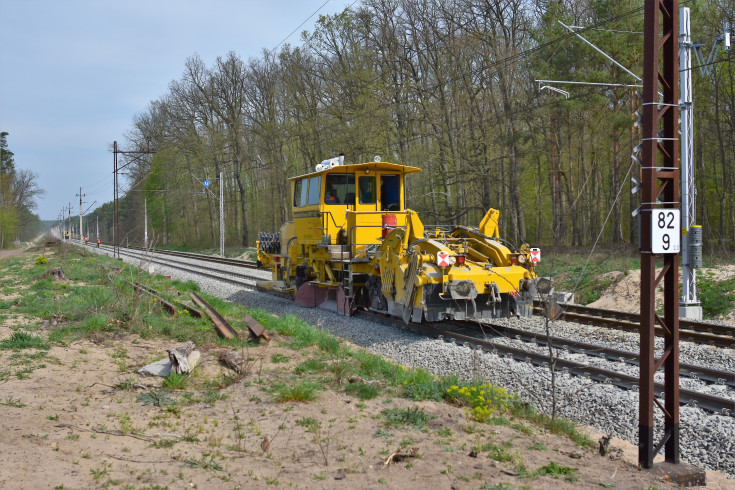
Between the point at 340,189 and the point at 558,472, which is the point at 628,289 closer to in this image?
the point at 340,189

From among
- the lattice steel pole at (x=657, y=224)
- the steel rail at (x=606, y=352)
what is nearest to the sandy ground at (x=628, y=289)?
the steel rail at (x=606, y=352)

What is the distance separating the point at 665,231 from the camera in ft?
16.6

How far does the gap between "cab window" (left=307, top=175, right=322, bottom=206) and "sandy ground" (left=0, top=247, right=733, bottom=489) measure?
7347 mm

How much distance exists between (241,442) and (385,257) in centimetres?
666

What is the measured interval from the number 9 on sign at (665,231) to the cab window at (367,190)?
940 centimetres

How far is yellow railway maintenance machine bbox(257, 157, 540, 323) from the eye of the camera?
10188mm

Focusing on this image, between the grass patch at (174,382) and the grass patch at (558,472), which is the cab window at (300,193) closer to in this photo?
the grass patch at (174,382)

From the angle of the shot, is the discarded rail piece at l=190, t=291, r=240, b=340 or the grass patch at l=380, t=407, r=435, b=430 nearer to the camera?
the grass patch at l=380, t=407, r=435, b=430

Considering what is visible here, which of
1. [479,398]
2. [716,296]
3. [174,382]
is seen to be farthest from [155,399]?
[716,296]

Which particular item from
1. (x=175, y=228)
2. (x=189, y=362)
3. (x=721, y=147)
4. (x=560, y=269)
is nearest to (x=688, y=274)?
(x=560, y=269)

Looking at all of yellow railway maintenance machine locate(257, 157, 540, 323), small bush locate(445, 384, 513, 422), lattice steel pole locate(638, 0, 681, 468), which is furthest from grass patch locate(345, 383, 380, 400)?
yellow railway maintenance machine locate(257, 157, 540, 323)

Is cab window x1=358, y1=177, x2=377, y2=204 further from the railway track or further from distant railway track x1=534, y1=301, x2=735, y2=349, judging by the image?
distant railway track x1=534, y1=301, x2=735, y2=349

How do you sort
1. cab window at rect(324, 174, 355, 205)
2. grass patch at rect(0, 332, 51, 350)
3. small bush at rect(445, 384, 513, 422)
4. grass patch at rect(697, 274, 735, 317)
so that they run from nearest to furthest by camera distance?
small bush at rect(445, 384, 513, 422), grass patch at rect(0, 332, 51, 350), grass patch at rect(697, 274, 735, 317), cab window at rect(324, 174, 355, 205)

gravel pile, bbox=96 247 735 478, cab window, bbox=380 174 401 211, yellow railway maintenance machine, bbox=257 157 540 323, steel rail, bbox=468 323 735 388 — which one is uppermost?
cab window, bbox=380 174 401 211
